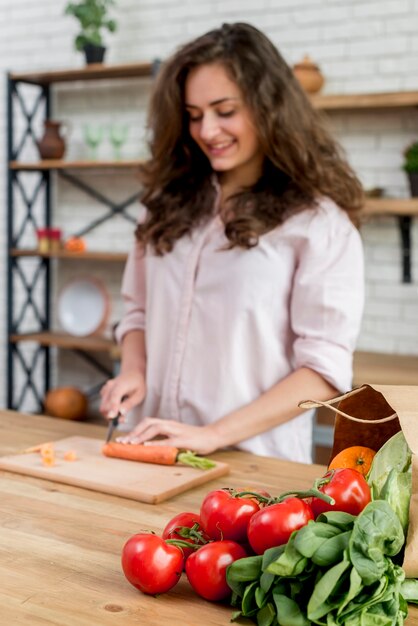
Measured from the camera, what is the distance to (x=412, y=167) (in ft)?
13.3

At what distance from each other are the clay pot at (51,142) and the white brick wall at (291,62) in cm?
27

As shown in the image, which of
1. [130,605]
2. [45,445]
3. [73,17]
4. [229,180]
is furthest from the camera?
[73,17]

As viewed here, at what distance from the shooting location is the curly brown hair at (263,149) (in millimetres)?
2094

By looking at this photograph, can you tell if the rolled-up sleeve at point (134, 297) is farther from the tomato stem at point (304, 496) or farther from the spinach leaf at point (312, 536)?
the spinach leaf at point (312, 536)

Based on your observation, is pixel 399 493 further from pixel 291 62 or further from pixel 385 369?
pixel 291 62

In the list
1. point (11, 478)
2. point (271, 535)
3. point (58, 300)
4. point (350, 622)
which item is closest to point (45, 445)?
point (11, 478)

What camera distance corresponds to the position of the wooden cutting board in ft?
5.01

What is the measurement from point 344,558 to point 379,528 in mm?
62

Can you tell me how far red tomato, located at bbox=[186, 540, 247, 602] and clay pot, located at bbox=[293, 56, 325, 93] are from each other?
140 inches

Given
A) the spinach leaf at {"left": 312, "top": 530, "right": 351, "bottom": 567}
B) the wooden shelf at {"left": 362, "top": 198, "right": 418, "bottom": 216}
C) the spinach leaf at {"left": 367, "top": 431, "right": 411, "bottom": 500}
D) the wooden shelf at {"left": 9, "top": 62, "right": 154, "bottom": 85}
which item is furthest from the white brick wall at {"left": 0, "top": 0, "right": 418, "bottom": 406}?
the spinach leaf at {"left": 312, "top": 530, "right": 351, "bottom": 567}

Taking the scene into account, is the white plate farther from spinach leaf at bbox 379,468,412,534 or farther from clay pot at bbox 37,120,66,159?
spinach leaf at bbox 379,468,412,534

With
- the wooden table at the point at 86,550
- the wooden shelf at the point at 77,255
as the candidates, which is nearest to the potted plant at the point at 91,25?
the wooden shelf at the point at 77,255

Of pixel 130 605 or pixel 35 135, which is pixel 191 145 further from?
pixel 35 135

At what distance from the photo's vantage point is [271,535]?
0.97 metres
